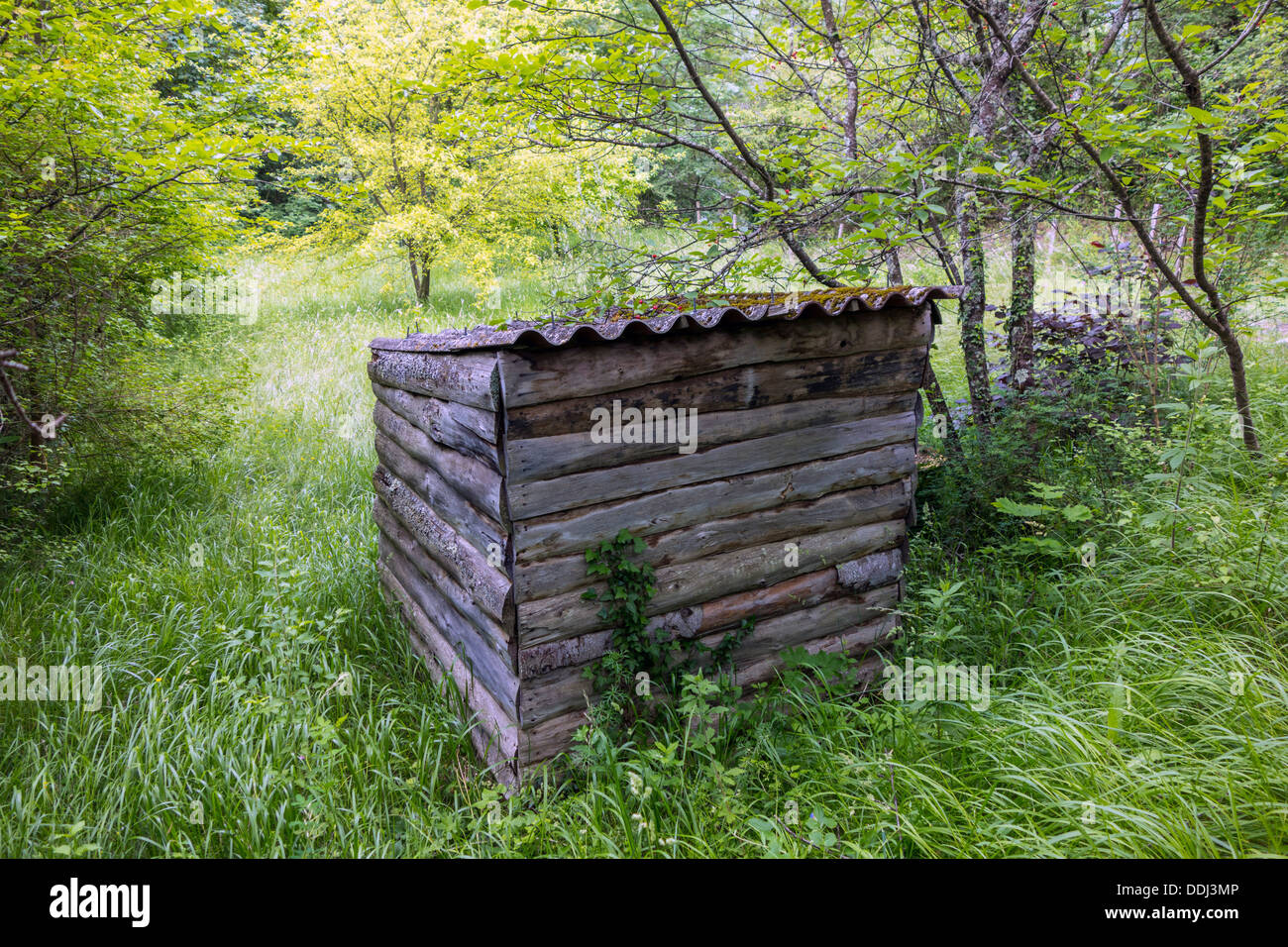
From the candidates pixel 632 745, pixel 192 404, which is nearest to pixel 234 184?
pixel 192 404

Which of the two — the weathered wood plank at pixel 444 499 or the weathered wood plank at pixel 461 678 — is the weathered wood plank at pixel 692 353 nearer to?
the weathered wood plank at pixel 444 499

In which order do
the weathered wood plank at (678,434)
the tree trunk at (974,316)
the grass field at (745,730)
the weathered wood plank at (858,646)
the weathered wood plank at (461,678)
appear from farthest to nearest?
the tree trunk at (974,316), the weathered wood plank at (858,646), the weathered wood plank at (461,678), the weathered wood plank at (678,434), the grass field at (745,730)

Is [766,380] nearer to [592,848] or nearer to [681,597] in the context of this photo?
[681,597]

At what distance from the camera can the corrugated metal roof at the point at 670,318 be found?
2.59 metres

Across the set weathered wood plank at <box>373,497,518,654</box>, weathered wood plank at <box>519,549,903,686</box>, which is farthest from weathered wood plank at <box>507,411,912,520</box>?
weathered wood plank at <box>519,549,903,686</box>

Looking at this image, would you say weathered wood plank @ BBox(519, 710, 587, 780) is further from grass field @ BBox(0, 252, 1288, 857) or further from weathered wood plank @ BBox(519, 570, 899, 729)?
grass field @ BBox(0, 252, 1288, 857)

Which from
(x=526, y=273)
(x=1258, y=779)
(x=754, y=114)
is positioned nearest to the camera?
(x=1258, y=779)

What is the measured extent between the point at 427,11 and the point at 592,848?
1204cm

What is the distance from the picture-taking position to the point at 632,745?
9.96ft

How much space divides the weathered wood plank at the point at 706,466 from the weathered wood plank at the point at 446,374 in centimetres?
44

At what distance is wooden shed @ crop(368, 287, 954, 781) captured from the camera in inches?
109

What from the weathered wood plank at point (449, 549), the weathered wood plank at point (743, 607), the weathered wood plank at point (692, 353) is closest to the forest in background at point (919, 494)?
the weathered wood plank at point (743, 607)

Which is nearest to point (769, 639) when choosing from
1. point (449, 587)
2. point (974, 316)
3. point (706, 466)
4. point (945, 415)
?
point (706, 466)

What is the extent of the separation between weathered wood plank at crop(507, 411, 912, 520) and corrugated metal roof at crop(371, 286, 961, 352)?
605mm
